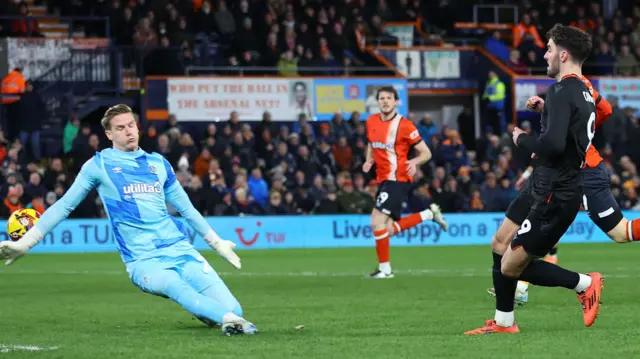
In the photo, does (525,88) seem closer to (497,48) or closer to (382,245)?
(497,48)

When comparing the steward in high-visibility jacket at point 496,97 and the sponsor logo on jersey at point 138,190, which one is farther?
the steward in high-visibility jacket at point 496,97

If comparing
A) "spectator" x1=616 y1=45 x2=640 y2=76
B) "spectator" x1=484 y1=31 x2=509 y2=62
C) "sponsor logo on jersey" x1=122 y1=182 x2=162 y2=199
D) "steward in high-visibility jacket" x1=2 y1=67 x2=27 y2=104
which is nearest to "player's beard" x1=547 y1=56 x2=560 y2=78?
"sponsor logo on jersey" x1=122 y1=182 x2=162 y2=199

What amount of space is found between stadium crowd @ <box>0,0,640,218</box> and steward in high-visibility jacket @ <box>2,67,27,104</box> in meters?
1.00

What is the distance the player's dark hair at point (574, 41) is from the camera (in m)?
8.73

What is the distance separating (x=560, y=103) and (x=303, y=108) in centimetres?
2279

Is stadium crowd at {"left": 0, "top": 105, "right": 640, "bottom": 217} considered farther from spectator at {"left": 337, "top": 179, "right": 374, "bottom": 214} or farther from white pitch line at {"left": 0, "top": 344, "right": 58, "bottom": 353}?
white pitch line at {"left": 0, "top": 344, "right": 58, "bottom": 353}

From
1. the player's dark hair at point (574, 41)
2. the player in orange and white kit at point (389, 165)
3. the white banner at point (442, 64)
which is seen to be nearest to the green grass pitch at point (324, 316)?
Result: the player in orange and white kit at point (389, 165)

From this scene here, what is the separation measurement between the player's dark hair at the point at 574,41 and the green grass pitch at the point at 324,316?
198cm

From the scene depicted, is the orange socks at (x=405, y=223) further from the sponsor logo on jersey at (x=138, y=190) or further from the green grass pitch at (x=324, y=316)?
the sponsor logo on jersey at (x=138, y=190)

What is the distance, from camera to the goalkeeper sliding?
955 cm

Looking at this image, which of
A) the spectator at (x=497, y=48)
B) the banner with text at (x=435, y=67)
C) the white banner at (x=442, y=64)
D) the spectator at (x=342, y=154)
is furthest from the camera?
the spectator at (x=497, y=48)

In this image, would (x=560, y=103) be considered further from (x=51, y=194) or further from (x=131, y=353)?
(x=51, y=194)

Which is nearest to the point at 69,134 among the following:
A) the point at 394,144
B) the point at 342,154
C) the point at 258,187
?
the point at 258,187

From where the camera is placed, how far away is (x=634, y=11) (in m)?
38.8
